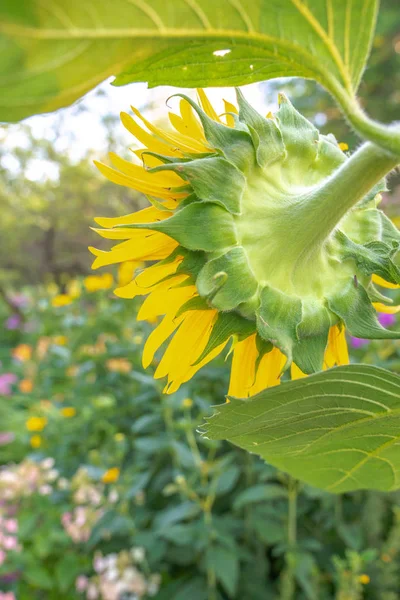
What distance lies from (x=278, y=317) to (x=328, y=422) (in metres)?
0.07

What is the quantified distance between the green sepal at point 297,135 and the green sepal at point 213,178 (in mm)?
50

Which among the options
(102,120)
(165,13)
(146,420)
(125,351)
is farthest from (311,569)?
(102,120)

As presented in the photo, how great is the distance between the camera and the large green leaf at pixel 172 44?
18 centimetres

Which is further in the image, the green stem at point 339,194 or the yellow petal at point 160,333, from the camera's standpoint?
the yellow petal at point 160,333

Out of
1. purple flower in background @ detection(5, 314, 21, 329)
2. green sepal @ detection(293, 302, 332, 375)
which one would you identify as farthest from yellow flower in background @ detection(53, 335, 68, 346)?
purple flower in background @ detection(5, 314, 21, 329)

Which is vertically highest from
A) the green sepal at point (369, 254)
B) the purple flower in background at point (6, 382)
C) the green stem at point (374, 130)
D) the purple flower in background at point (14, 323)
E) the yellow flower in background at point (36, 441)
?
the green stem at point (374, 130)

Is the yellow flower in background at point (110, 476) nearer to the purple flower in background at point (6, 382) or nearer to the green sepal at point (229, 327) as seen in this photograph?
the green sepal at point (229, 327)

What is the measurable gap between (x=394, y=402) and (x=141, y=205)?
5.25 m

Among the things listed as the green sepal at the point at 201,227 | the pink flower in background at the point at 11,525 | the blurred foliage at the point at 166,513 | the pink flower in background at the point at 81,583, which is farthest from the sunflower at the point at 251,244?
the pink flower in background at the point at 11,525

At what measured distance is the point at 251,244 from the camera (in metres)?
0.34

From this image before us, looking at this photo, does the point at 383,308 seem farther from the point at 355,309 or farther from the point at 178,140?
the point at 178,140

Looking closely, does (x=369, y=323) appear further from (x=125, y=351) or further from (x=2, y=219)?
(x=2, y=219)

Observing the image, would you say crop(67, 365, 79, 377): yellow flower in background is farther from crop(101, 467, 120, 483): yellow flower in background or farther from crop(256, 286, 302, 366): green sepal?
crop(256, 286, 302, 366): green sepal

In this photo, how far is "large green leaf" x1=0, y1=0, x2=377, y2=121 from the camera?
183mm
